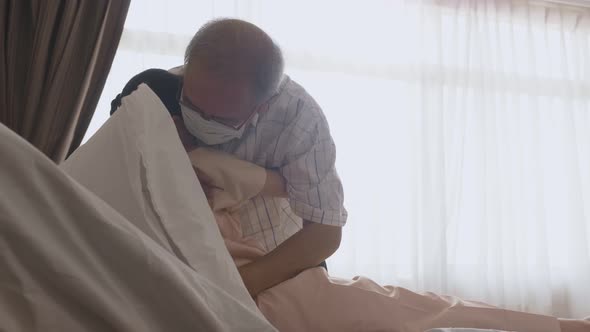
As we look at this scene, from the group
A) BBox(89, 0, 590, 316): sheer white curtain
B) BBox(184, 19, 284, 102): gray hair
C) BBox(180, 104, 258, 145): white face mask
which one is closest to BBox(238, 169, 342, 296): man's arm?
BBox(180, 104, 258, 145): white face mask

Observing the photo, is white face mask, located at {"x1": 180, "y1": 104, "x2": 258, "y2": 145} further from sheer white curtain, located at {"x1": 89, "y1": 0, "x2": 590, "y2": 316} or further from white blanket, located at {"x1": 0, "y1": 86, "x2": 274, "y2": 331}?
sheer white curtain, located at {"x1": 89, "y1": 0, "x2": 590, "y2": 316}

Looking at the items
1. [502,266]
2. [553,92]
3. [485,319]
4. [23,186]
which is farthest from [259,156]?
[553,92]

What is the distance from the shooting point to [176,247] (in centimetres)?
62

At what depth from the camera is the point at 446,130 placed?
114 inches

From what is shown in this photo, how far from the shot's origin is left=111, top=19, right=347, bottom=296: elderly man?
1.06 metres

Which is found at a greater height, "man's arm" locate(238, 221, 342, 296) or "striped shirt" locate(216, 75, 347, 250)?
→ "striped shirt" locate(216, 75, 347, 250)

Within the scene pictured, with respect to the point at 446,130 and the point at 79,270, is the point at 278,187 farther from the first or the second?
the point at 446,130

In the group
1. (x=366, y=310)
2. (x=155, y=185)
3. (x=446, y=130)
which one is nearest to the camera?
(x=155, y=185)

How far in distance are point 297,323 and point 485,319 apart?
0.31m

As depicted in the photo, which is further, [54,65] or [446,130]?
[446,130]

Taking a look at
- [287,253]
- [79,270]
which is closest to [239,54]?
[287,253]

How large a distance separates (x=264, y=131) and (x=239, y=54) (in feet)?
0.77

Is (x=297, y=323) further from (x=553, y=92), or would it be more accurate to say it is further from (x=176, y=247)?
(x=553, y=92)

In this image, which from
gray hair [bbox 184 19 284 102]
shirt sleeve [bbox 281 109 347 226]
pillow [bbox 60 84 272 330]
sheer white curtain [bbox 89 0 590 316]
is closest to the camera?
pillow [bbox 60 84 272 330]
